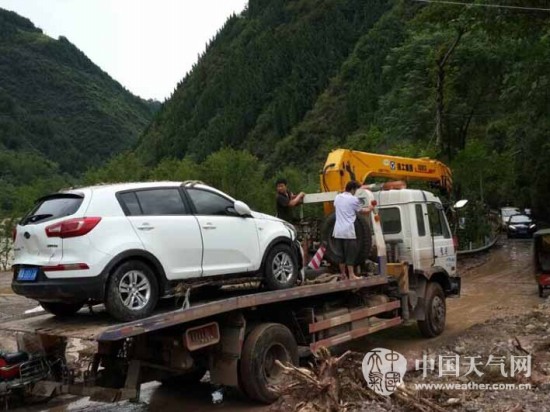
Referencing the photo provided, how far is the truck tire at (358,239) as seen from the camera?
9.25 metres

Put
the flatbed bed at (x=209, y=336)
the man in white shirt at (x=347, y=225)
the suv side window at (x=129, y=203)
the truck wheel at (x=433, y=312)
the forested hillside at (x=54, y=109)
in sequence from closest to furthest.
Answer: the flatbed bed at (x=209, y=336) → the suv side window at (x=129, y=203) → the man in white shirt at (x=347, y=225) → the truck wheel at (x=433, y=312) → the forested hillside at (x=54, y=109)

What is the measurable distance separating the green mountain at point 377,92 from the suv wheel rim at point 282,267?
11.5m

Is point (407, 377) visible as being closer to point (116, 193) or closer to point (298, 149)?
point (116, 193)

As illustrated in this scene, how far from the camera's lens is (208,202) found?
734cm

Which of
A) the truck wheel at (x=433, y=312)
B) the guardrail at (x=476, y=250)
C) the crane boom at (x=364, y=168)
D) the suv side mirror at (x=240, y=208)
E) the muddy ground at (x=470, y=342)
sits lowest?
the muddy ground at (x=470, y=342)

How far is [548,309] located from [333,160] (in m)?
5.50

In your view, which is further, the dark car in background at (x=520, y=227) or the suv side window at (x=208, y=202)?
the dark car in background at (x=520, y=227)

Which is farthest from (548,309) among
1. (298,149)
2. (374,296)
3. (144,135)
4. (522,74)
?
(144,135)

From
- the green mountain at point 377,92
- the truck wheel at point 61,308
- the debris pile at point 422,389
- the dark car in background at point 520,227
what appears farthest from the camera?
the dark car in background at point 520,227

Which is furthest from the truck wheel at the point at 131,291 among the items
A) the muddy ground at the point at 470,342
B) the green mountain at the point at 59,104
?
the green mountain at the point at 59,104

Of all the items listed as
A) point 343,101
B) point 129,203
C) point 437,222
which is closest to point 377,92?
point 343,101

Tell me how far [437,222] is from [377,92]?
68.9 metres

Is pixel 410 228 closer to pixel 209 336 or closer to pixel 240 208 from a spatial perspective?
pixel 240 208

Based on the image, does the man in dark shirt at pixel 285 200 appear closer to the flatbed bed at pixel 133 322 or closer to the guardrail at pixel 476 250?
the flatbed bed at pixel 133 322
